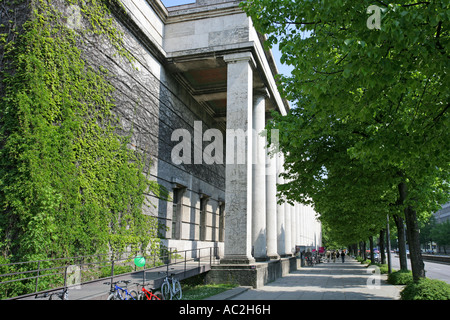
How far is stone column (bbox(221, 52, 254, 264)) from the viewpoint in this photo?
58.3 ft

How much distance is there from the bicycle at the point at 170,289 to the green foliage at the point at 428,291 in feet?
24.3

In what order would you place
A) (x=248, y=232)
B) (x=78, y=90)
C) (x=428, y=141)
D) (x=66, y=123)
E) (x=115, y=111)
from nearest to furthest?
(x=428, y=141) < (x=66, y=123) < (x=78, y=90) < (x=115, y=111) < (x=248, y=232)

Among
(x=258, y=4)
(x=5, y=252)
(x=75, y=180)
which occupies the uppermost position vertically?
(x=258, y=4)

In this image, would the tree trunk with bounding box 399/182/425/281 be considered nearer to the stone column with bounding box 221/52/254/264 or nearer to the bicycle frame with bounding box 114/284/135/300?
the stone column with bounding box 221/52/254/264

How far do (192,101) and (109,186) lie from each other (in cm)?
1183

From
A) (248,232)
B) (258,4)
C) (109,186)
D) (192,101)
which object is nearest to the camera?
(258,4)

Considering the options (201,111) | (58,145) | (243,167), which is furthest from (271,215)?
(58,145)

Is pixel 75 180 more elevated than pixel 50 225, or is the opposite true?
pixel 75 180

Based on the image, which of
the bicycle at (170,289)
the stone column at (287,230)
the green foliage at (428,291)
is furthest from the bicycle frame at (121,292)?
the stone column at (287,230)

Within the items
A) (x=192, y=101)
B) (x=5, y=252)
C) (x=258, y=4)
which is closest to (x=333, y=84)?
(x=258, y=4)

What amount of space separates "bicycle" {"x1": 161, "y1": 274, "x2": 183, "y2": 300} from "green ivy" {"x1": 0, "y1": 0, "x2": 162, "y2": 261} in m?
3.26

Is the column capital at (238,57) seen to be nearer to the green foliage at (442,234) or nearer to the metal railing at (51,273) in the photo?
the metal railing at (51,273)

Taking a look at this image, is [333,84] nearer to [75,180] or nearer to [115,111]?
[75,180]

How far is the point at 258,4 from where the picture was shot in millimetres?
10609
